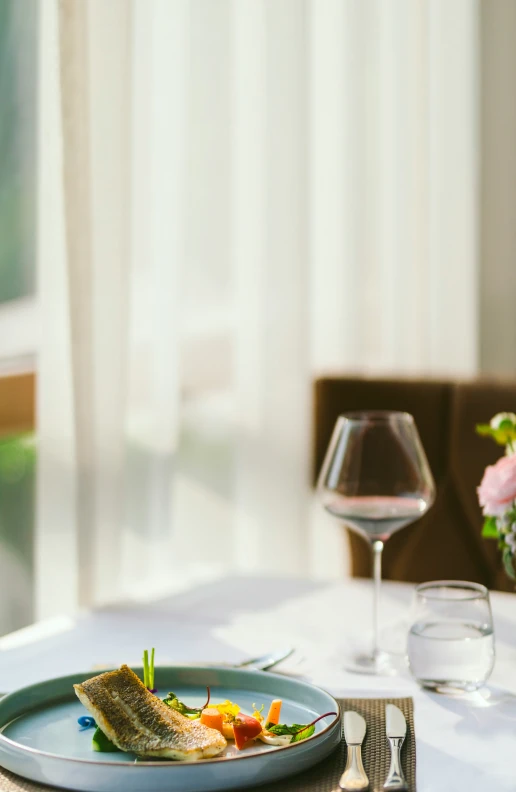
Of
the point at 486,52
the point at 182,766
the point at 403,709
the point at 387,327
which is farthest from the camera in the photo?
the point at 486,52

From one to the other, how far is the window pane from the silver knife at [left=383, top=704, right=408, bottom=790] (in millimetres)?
972

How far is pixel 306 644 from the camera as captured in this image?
36.8 inches

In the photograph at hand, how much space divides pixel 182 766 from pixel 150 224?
1.26 metres

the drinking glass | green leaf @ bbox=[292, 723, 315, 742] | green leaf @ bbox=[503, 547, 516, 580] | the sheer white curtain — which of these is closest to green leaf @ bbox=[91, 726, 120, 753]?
green leaf @ bbox=[292, 723, 315, 742]

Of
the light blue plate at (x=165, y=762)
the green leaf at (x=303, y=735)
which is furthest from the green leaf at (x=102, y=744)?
the green leaf at (x=303, y=735)

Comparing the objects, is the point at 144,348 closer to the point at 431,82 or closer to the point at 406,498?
the point at 406,498

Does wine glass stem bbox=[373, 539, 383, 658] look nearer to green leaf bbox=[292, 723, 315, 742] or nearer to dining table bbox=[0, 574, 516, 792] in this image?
dining table bbox=[0, 574, 516, 792]

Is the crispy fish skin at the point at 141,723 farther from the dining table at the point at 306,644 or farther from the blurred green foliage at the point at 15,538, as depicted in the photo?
the blurred green foliage at the point at 15,538

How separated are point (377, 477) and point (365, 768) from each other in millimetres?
355

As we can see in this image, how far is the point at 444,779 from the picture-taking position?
24.4 inches

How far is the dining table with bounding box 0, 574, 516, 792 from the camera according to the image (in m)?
0.67

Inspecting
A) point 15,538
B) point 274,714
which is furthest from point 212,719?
point 15,538

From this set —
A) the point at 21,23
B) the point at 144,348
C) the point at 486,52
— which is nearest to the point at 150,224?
the point at 144,348

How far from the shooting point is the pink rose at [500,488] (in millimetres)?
864
